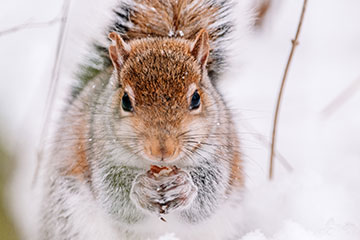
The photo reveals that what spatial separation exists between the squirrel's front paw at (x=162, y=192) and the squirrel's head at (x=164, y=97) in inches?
4.3

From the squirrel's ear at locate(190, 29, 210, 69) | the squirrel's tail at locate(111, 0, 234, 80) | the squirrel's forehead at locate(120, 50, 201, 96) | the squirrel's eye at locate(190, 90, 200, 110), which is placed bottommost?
the squirrel's eye at locate(190, 90, 200, 110)

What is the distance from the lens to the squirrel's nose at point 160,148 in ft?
4.88

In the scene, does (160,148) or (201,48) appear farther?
(201,48)

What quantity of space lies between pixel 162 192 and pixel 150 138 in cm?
26

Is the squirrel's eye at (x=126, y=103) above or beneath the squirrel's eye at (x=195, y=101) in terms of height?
beneath

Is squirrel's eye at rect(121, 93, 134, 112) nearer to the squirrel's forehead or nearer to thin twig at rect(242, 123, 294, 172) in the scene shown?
the squirrel's forehead

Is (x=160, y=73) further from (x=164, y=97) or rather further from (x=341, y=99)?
(x=341, y=99)

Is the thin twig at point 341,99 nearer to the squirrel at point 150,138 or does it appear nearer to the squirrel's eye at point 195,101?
the squirrel at point 150,138

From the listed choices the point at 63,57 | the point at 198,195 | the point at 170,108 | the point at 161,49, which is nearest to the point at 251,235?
the point at 198,195

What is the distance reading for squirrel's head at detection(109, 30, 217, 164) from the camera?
60.6 inches

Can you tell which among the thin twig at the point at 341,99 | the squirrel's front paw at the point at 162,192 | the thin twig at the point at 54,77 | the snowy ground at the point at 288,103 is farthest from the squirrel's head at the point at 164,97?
the thin twig at the point at 341,99

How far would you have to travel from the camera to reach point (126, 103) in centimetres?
163

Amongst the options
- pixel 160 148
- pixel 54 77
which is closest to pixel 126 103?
pixel 160 148

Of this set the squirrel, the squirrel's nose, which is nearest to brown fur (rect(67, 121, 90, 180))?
the squirrel
